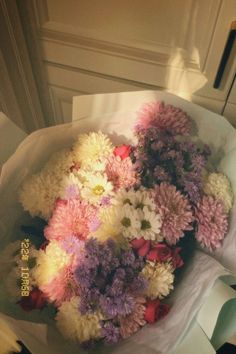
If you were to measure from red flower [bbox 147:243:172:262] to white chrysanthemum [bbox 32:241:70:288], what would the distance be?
13 centimetres

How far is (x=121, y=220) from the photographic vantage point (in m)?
0.51

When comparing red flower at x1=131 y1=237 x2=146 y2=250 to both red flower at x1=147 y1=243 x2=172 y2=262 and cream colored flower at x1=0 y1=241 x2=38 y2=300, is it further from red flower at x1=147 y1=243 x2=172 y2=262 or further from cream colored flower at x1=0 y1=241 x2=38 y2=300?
cream colored flower at x1=0 y1=241 x2=38 y2=300

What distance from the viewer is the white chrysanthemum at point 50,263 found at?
50 centimetres

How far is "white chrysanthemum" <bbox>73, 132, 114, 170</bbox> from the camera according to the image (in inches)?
23.1

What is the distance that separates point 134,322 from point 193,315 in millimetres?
88

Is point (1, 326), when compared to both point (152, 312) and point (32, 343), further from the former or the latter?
point (152, 312)

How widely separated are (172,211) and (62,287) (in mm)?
207

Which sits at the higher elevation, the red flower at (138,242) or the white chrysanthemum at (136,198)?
the white chrysanthemum at (136,198)

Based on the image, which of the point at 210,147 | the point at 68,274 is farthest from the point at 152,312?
the point at 210,147

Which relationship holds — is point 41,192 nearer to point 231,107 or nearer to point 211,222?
point 211,222

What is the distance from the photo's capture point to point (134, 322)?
480 millimetres

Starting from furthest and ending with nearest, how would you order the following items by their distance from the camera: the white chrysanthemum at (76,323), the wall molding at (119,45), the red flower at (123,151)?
the wall molding at (119,45) → the red flower at (123,151) → the white chrysanthemum at (76,323)

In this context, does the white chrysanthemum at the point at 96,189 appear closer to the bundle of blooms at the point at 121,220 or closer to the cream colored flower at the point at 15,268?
the bundle of blooms at the point at 121,220

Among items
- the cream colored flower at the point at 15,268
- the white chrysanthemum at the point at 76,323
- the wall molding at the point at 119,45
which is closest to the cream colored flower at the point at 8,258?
the cream colored flower at the point at 15,268
